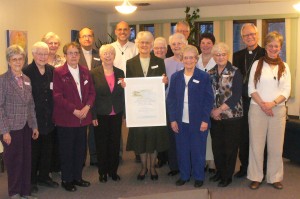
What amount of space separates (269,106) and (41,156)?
259cm

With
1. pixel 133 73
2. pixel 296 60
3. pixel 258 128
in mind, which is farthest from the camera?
pixel 296 60

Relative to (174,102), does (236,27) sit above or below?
above

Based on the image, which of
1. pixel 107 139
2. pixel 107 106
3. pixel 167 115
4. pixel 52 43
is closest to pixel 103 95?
pixel 107 106

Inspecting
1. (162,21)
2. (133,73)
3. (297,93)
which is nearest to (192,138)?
(133,73)

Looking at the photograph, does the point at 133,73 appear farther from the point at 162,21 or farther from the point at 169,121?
the point at 162,21

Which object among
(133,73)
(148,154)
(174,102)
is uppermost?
(133,73)

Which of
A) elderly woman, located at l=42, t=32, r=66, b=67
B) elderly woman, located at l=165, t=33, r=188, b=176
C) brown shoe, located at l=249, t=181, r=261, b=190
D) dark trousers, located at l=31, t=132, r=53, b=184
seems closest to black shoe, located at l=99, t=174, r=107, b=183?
dark trousers, located at l=31, t=132, r=53, b=184

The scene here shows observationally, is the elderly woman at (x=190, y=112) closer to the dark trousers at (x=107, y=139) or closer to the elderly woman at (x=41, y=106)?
the dark trousers at (x=107, y=139)

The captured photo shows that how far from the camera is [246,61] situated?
14.0ft

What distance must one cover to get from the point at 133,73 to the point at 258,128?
1.55 meters

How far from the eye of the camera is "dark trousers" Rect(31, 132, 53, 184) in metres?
3.92

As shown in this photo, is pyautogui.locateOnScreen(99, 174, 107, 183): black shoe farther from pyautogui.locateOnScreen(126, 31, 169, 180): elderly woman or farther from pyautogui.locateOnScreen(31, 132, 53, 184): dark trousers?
pyautogui.locateOnScreen(31, 132, 53, 184): dark trousers

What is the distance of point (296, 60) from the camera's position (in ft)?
29.5

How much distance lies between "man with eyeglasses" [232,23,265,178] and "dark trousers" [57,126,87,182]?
6.33 ft
